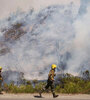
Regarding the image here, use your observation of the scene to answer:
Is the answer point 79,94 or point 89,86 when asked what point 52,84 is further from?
point 89,86

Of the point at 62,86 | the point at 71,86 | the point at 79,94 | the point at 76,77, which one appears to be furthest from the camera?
the point at 76,77

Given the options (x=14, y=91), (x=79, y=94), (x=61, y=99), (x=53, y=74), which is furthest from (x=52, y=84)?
(x=14, y=91)

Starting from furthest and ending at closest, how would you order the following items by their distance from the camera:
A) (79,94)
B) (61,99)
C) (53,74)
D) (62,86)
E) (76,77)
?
(76,77) → (62,86) → (79,94) → (53,74) → (61,99)

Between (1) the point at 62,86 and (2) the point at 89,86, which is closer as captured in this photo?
(2) the point at 89,86

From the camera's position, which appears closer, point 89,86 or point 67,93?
point 67,93

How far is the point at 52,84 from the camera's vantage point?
27.7 feet

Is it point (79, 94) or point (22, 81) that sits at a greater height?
point (22, 81)

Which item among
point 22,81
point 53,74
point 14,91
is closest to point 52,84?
point 53,74

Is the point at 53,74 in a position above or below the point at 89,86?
above

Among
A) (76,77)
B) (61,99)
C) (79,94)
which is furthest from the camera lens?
(76,77)

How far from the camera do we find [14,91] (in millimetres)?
9641

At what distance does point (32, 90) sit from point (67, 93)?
1892mm

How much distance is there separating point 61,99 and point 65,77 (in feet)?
13.8

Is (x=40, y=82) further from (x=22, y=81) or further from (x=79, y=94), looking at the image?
(x=79, y=94)
